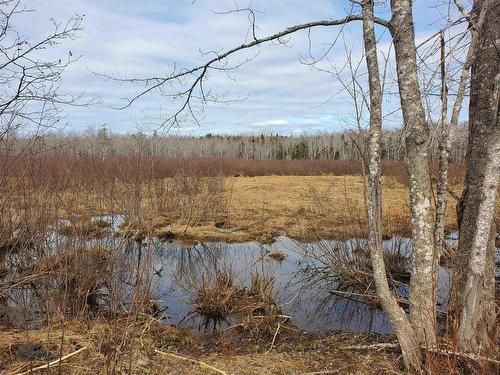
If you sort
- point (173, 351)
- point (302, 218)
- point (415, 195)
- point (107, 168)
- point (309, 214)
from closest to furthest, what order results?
point (415, 195) < point (173, 351) < point (107, 168) < point (302, 218) < point (309, 214)

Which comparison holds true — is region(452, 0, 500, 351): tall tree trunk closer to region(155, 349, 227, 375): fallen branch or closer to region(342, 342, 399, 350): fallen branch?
region(342, 342, 399, 350): fallen branch

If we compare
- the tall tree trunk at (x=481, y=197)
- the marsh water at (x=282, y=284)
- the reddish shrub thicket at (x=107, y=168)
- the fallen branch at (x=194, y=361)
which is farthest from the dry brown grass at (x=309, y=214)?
the fallen branch at (x=194, y=361)

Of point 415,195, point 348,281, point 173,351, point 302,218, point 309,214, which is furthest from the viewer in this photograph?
point 309,214

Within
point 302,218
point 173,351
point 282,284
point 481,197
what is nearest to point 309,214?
point 302,218

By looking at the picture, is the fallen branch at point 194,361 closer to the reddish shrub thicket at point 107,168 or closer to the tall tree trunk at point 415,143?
the tall tree trunk at point 415,143

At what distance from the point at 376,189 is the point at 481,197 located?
2.84 feet

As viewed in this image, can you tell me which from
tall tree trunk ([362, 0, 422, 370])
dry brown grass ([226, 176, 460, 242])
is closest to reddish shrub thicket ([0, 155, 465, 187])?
tall tree trunk ([362, 0, 422, 370])

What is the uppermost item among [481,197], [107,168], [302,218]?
[107,168]

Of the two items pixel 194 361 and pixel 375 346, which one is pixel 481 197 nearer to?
pixel 375 346

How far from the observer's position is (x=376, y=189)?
3424 millimetres

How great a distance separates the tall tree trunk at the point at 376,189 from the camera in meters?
3.42

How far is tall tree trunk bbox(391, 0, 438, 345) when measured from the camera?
3.38m

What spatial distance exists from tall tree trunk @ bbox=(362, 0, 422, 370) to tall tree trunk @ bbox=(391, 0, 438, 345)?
138 millimetres

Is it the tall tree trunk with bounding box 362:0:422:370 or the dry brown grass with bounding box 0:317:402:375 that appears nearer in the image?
the tall tree trunk with bounding box 362:0:422:370
